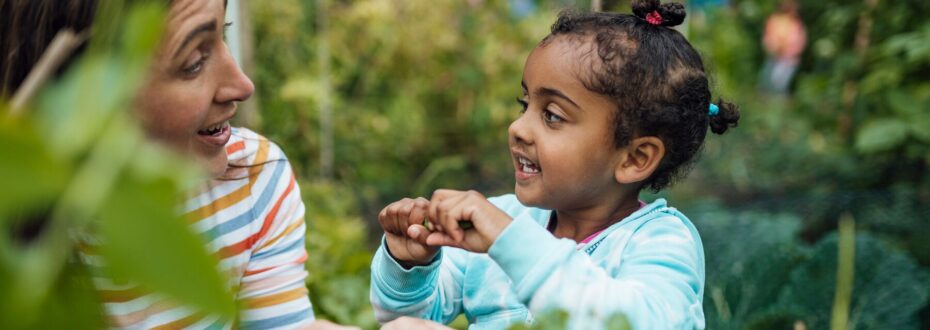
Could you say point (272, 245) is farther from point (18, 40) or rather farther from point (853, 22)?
point (853, 22)

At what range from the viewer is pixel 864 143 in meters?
3.19

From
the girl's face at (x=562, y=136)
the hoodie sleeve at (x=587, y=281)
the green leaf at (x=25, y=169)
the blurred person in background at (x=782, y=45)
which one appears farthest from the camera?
the blurred person in background at (x=782, y=45)

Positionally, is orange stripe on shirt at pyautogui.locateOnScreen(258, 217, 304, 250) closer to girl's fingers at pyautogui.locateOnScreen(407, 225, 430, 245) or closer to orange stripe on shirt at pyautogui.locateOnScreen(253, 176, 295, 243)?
orange stripe on shirt at pyautogui.locateOnScreen(253, 176, 295, 243)

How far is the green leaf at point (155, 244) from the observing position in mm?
321

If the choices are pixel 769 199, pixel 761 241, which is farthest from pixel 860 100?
pixel 761 241

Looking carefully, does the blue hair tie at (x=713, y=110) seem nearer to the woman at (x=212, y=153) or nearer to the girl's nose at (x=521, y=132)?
the girl's nose at (x=521, y=132)

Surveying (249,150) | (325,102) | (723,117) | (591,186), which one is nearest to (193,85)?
(249,150)

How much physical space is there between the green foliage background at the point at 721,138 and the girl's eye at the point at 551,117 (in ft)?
1.38

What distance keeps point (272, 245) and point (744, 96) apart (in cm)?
484

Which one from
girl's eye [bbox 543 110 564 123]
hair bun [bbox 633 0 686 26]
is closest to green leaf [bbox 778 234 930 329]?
hair bun [bbox 633 0 686 26]

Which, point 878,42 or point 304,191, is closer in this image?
point 878,42

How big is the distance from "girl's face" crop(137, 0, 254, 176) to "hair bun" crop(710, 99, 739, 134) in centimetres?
72

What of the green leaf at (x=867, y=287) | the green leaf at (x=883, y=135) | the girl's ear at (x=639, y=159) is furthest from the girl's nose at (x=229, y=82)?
the green leaf at (x=883, y=135)

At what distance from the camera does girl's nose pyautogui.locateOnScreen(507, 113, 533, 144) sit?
4.61ft
